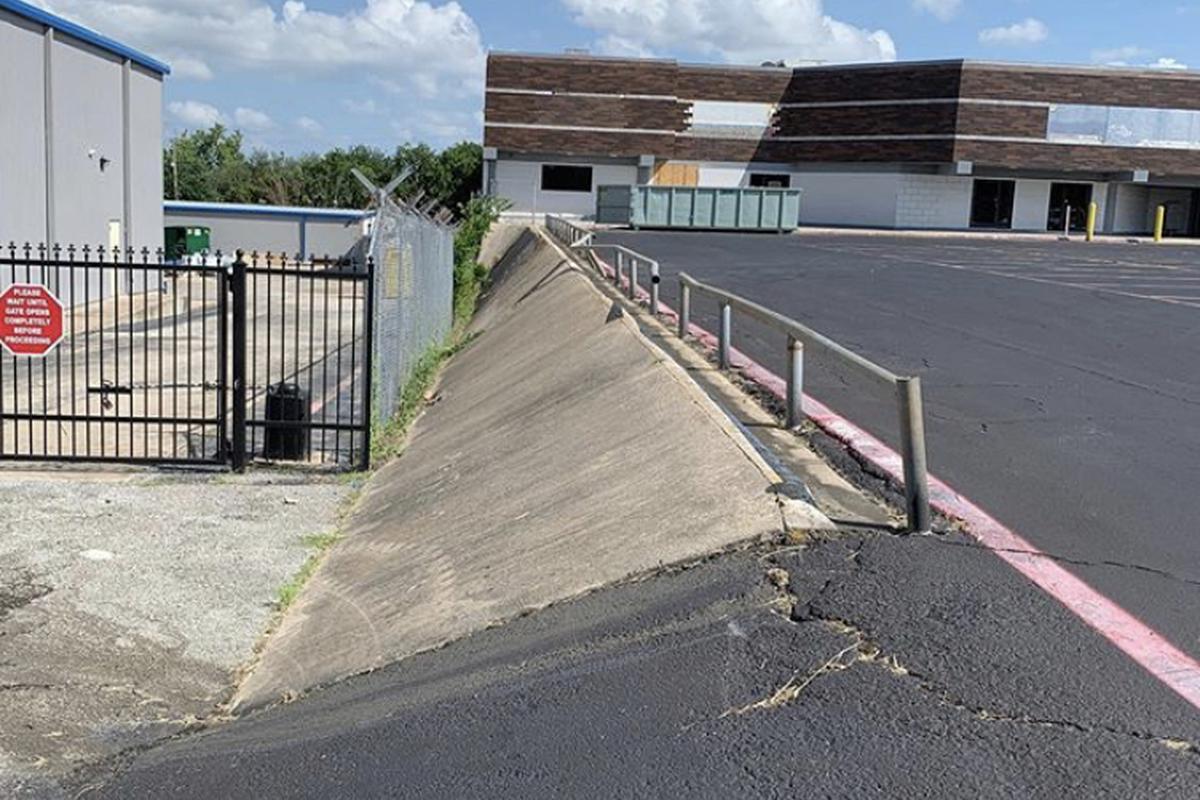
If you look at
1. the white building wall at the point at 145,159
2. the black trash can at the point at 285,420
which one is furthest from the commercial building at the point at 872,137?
the black trash can at the point at 285,420

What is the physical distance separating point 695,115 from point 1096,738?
61.1 meters

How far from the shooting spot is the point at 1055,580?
17.7 ft

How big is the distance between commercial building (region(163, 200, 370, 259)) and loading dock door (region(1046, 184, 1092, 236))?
3401 centimetres

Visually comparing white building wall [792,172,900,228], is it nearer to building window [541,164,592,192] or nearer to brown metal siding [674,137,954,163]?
brown metal siding [674,137,954,163]

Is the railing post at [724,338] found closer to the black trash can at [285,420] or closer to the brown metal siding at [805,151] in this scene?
the black trash can at [285,420]

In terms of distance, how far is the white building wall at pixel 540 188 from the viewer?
61.9 meters

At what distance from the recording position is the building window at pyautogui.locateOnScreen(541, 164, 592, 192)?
62.1 m

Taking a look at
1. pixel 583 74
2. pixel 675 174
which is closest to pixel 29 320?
pixel 583 74

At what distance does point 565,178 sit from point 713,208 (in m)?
15.8

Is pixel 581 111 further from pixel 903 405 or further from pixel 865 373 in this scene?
pixel 903 405

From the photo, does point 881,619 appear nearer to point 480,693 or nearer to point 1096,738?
point 1096,738

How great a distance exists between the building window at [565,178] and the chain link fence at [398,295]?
42711 millimetres

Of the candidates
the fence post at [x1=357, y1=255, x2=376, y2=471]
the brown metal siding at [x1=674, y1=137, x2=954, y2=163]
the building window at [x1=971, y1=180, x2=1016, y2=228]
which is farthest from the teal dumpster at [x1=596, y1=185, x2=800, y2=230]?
the fence post at [x1=357, y1=255, x2=376, y2=471]

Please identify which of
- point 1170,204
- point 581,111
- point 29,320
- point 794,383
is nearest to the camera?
point 794,383
